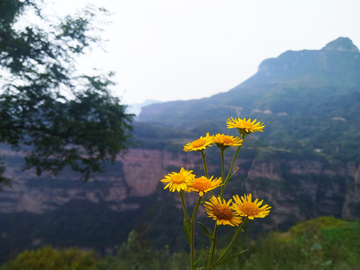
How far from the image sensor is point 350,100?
56.4 metres

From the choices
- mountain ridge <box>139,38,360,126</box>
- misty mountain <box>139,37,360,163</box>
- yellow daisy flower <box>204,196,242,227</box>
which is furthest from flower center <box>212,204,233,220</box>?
mountain ridge <box>139,38,360,126</box>

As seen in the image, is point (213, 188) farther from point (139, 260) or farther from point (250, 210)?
point (139, 260)

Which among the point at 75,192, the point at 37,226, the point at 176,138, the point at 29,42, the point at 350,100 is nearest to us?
the point at 29,42

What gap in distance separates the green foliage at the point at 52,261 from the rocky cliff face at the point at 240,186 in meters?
27.7

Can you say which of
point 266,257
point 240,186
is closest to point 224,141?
point 266,257

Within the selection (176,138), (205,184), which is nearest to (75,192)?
(176,138)

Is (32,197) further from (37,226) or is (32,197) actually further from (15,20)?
(15,20)

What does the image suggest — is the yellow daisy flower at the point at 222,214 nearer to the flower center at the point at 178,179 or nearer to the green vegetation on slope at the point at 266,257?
the flower center at the point at 178,179

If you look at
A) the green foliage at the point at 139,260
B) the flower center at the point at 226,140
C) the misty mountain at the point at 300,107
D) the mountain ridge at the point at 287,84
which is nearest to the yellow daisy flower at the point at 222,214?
the flower center at the point at 226,140

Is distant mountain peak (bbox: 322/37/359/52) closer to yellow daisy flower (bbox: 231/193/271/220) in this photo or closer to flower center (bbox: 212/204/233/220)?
yellow daisy flower (bbox: 231/193/271/220)

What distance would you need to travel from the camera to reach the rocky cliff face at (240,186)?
110ft

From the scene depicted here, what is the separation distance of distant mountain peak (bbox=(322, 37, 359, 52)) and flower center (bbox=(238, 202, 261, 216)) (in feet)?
427

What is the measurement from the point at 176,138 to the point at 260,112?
37.0 meters

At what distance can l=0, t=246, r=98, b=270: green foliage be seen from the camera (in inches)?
211
